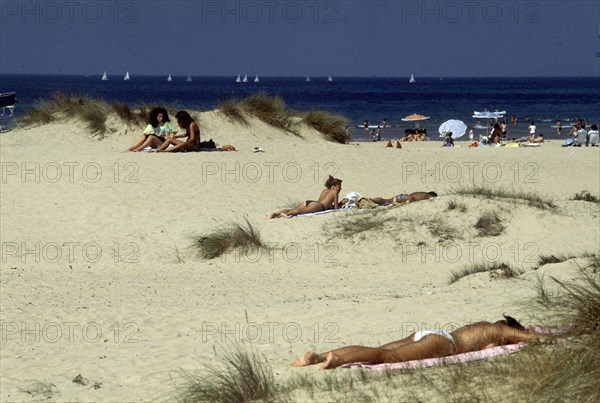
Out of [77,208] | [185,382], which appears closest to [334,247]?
[77,208]

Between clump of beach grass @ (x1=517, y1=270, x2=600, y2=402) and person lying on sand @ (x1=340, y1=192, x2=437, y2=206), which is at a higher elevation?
clump of beach grass @ (x1=517, y1=270, x2=600, y2=402)

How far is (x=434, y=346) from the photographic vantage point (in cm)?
656

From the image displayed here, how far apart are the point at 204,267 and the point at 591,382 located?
8.02m

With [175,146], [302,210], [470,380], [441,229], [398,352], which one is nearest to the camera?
[470,380]

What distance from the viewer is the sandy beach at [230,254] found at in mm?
8242

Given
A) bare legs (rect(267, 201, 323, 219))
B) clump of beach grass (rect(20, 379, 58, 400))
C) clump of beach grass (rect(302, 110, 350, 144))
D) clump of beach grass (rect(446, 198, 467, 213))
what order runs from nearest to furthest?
clump of beach grass (rect(20, 379, 58, 400)) < clump of beach grass (rect(446, 198, 467, 213)) < bare legs (rect(267, 201, 323, 219)) < clump of beach grass (rect(302, 110, 350, 144))

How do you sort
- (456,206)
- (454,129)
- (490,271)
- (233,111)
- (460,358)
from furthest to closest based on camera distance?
(454,129), (233,111), (456,206), (490,271), (460,358)

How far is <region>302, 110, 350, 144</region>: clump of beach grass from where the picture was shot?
25.6 m

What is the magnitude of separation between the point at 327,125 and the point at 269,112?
1.53m

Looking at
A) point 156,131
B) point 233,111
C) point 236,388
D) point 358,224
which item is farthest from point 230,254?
point 233,111

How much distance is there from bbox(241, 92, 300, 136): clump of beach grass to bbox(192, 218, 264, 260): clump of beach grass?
11773mm

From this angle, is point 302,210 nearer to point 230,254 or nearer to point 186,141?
point 230,254

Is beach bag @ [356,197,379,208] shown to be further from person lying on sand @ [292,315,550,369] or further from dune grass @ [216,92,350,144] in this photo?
dune grass @ [216,92,350,144]

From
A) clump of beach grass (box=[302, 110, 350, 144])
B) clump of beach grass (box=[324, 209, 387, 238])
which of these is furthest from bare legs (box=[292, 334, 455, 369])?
clump of beach grass (box=[302, 110, 350, 144])
